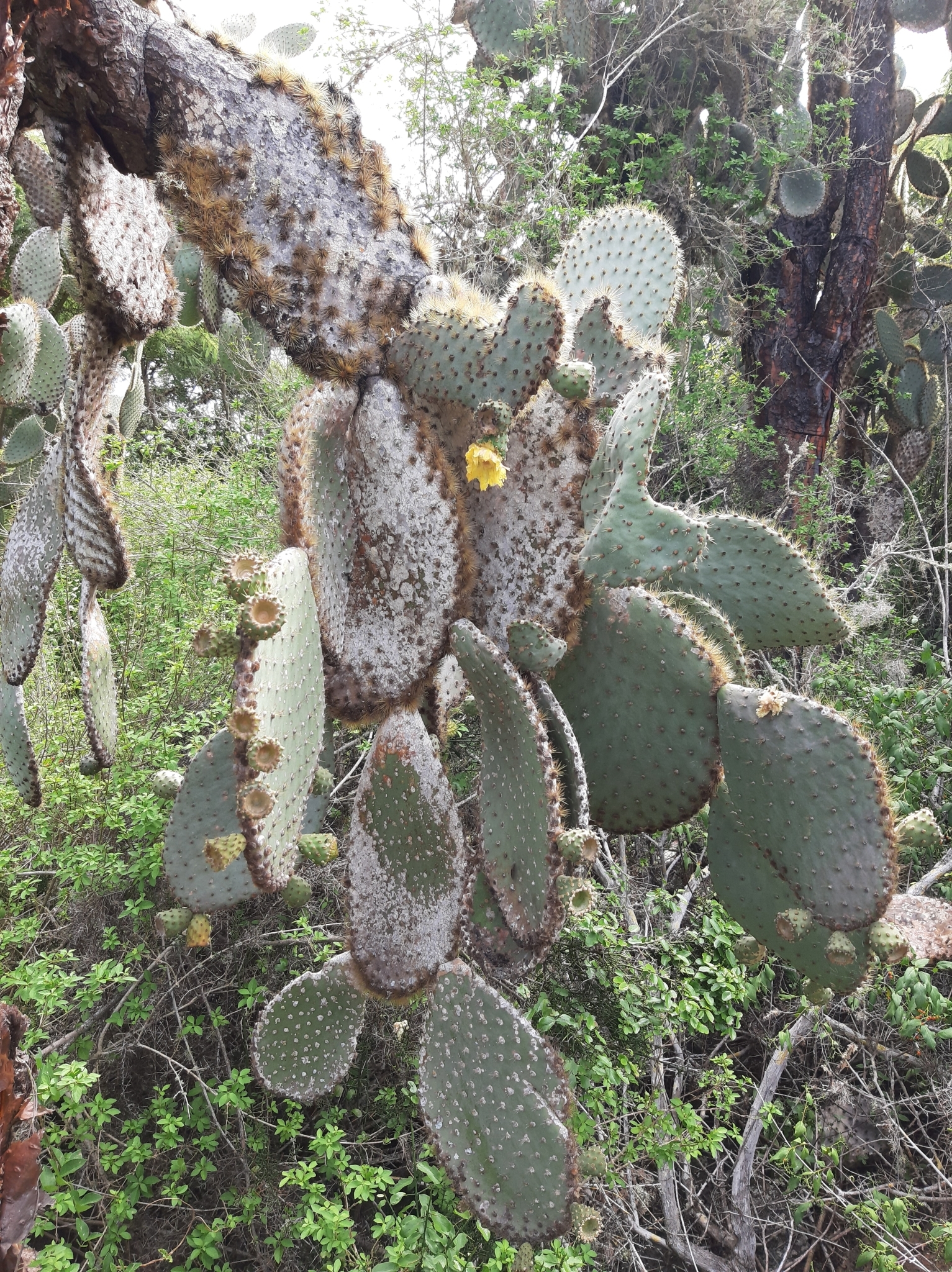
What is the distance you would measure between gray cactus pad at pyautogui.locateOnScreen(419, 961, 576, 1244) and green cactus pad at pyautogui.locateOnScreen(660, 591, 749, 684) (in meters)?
0.78

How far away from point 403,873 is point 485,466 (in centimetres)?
74

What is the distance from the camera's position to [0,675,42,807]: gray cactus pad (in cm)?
185

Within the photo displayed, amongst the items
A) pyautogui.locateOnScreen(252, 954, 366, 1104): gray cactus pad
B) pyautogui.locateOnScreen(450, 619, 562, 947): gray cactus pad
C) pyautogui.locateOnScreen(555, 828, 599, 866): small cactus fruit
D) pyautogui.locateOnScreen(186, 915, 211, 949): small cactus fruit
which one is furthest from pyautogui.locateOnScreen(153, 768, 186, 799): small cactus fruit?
pyautogui.locateOnScreen(555, 828, 599, 866): small cactus fruit

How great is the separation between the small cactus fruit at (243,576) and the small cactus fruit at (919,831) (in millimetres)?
1093

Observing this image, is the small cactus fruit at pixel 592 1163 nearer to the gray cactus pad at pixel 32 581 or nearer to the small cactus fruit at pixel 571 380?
the small cactus fruit at pixel 571 380

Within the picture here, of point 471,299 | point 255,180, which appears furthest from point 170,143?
point 471,299

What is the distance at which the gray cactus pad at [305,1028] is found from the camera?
1597 millimetres

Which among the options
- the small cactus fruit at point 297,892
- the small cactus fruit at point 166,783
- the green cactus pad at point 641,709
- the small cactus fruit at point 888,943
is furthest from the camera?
the small cactus fruit at point 166,783

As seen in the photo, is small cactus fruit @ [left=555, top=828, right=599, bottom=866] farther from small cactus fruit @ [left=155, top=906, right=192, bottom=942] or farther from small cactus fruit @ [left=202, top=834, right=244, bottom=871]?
small cactus fruit @ [left=155, top=906, right=192, bottom=942]

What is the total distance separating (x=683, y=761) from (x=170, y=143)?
55.0 inches

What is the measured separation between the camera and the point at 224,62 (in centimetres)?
140

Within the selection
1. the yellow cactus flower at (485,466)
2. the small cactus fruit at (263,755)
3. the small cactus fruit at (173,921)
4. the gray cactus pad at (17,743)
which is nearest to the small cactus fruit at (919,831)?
the yellow cactus flower at (485,466)

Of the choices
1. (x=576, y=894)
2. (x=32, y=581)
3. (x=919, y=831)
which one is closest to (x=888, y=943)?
(x=919, y=831)

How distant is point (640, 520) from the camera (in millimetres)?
1329
